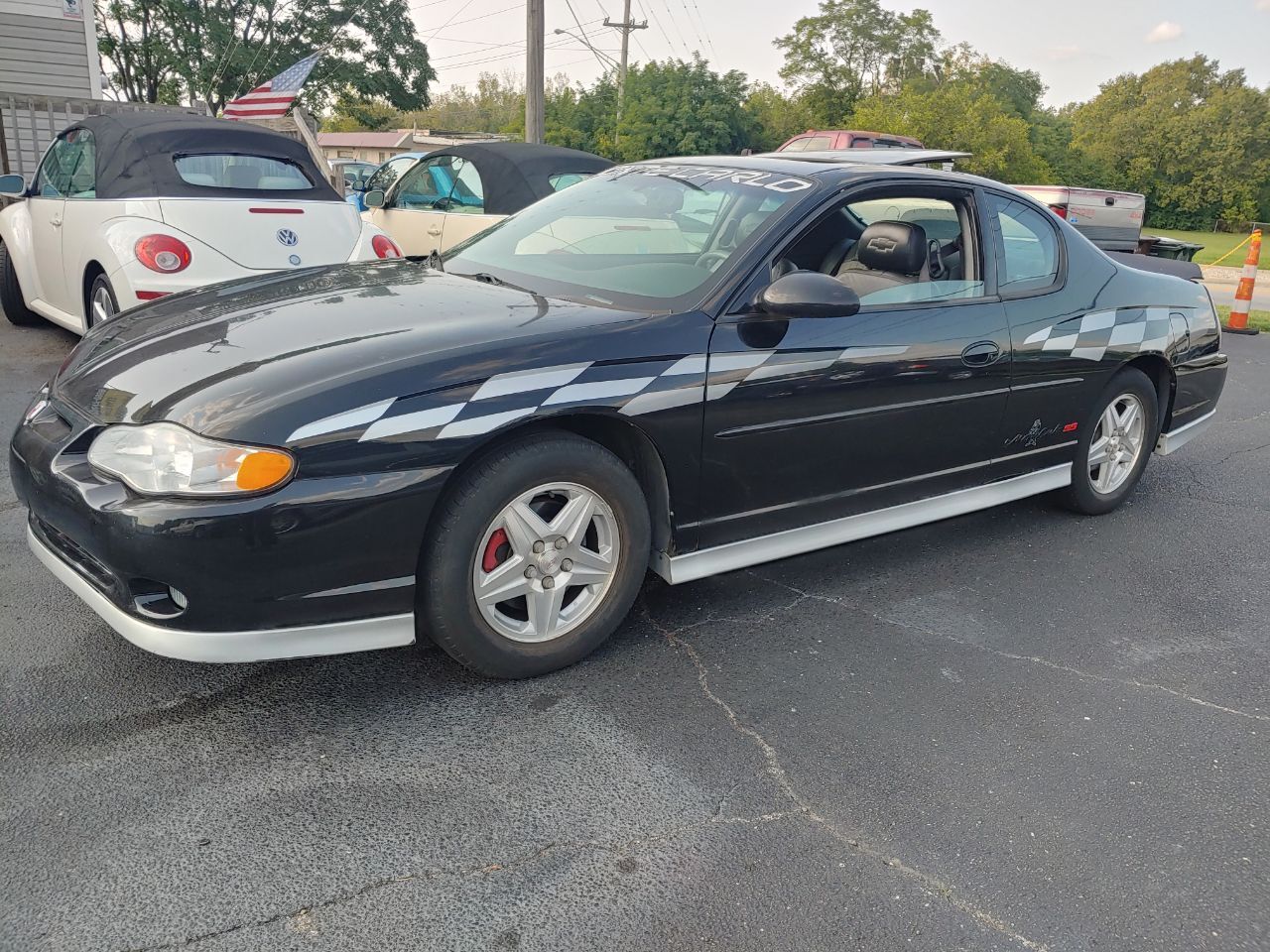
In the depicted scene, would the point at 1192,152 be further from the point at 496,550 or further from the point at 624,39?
the point at 496,550

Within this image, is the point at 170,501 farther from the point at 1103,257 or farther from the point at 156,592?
the point at 1103,257

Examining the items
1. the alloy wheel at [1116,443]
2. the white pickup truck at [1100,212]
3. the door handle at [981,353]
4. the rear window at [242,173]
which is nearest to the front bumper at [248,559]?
the door handle at [981,353]

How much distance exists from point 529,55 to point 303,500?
14011 mm

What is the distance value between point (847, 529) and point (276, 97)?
1227 centimetres

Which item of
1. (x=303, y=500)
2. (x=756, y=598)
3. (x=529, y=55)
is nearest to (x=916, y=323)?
(x=756, y=598)

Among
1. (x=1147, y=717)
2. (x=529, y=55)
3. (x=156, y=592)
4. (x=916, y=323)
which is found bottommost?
(x=1147, y=717)

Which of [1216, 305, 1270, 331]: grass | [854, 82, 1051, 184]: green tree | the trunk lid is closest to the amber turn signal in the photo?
the trunk lid

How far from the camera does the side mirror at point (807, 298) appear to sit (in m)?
3.07

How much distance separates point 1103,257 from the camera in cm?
447

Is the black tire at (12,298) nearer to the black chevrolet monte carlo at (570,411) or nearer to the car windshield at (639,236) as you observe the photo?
the black chevrolet monte carlo at (570,411)

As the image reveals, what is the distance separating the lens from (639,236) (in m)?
3.59

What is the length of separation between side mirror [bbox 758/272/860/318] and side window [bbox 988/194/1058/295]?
44.6 inches

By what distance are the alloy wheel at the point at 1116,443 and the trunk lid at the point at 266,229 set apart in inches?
168

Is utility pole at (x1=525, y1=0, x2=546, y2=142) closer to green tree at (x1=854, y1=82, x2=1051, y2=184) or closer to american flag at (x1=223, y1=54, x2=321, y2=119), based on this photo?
american flag at (x1=223, y1=54, x2=321, y2=119)
